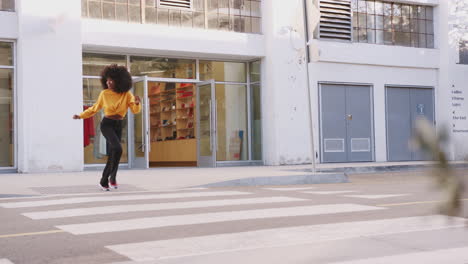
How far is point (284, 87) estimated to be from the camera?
18.4 metres

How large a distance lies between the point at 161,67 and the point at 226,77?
210 centimetres

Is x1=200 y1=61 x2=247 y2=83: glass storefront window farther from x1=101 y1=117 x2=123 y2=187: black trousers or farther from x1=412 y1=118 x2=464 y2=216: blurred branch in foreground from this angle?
x1=412 y1=118 x2=464 y2=216: blurred branch in foreground

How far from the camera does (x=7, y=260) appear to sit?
12.3ft

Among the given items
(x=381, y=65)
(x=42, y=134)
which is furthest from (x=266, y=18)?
(x=42, y=134)

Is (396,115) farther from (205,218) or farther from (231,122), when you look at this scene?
(205,218)

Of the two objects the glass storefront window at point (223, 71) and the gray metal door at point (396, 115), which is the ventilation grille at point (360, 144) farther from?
the glass storefront window at point (223, 71)

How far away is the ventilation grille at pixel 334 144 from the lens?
19.4 metres

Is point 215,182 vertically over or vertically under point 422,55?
under

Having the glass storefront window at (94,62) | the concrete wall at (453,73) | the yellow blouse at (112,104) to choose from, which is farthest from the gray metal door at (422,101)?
the yellow blouse at (112,104)

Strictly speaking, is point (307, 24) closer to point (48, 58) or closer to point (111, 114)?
point (111, 114)

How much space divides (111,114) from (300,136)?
10549 mm

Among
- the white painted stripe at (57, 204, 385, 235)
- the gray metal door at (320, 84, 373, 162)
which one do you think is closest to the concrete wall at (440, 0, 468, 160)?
the gray metal door at (320, 84, 373, 162)

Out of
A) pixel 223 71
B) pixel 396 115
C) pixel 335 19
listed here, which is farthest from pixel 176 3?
pixel 396 115

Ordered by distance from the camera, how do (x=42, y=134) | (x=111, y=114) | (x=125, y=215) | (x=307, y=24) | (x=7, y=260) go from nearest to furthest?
1. (x=7, y=260)
2. (x=125, y=215)
3. (x=111, y=114)
4. (x=307, y=24)
5. (x=42, y=134)
